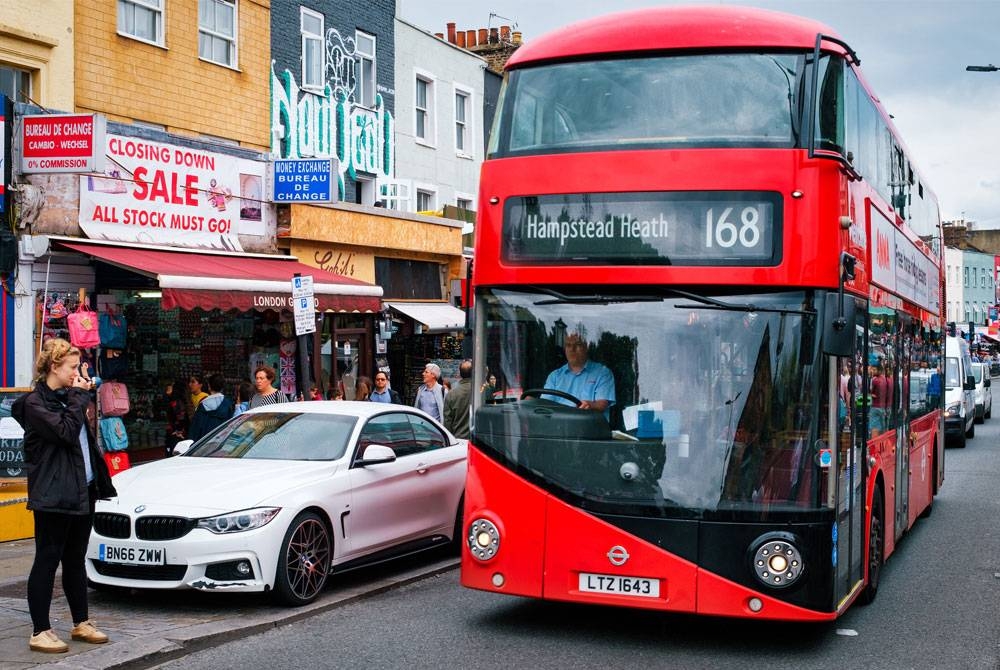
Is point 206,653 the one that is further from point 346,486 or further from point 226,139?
point 226,139

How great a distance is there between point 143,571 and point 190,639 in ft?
3.93

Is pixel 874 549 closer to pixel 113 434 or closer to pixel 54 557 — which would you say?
pixel 54 557

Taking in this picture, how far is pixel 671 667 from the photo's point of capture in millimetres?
7715

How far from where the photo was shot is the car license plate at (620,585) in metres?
7.81

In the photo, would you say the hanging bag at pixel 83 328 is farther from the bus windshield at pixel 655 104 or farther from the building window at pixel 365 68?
the building window at pixel 365 68

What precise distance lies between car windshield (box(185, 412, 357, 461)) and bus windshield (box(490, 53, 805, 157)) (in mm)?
3165

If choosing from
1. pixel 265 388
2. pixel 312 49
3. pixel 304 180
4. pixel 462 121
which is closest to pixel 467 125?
pixel 462 121

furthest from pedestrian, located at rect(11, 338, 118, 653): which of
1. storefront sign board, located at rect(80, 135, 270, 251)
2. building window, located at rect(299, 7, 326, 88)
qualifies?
building window, located at rect(299, 7, 326, 88)

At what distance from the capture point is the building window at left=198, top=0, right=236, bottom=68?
21.1m

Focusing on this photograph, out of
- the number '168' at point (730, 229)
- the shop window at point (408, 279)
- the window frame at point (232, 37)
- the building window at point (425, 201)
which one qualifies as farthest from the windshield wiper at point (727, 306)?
the building window at point (425, 201)

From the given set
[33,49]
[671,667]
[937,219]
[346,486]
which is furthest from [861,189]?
[33,49]

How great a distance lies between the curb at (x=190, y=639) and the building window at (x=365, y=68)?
1791 centimetres

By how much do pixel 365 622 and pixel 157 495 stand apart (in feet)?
5.93

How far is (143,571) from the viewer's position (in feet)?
29.7
